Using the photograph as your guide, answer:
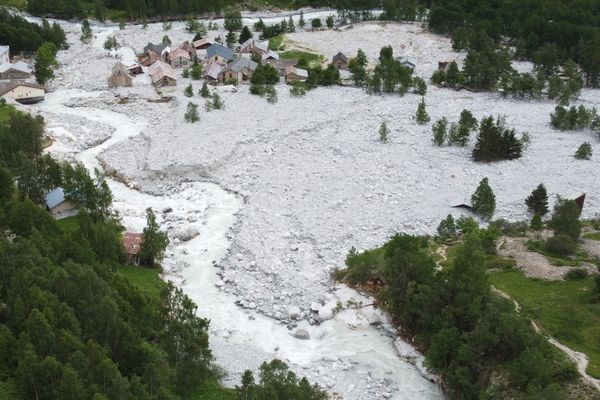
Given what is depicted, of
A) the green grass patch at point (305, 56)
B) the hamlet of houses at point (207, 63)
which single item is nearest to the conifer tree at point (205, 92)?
the hamlet of houses at point (207, 63)

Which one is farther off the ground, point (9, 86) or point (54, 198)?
point (9, 86)

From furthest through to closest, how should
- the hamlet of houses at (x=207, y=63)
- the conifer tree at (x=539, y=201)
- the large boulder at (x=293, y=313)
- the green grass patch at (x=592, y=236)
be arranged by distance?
the hamlet of houses at (x=207, y=63)
the conifer tree at (x=539, y=201)
the green grass patch at (x=592, y=236)
the large boulder at (x=293, y=313)

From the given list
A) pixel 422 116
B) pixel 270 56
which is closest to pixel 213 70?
pixel 270 56

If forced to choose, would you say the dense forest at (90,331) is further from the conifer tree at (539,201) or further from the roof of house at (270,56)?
the roof of house at (270,56)

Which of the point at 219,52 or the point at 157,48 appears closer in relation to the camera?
the point at 219,52

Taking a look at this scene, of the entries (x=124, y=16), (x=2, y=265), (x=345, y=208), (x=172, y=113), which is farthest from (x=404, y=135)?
(x=124, y=16)

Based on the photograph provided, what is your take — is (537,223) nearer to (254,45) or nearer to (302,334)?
(302,334)

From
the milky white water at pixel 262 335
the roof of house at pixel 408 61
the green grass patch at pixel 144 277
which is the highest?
the roof of house at pixel 408 61

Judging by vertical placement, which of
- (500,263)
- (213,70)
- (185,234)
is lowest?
(185,234)
